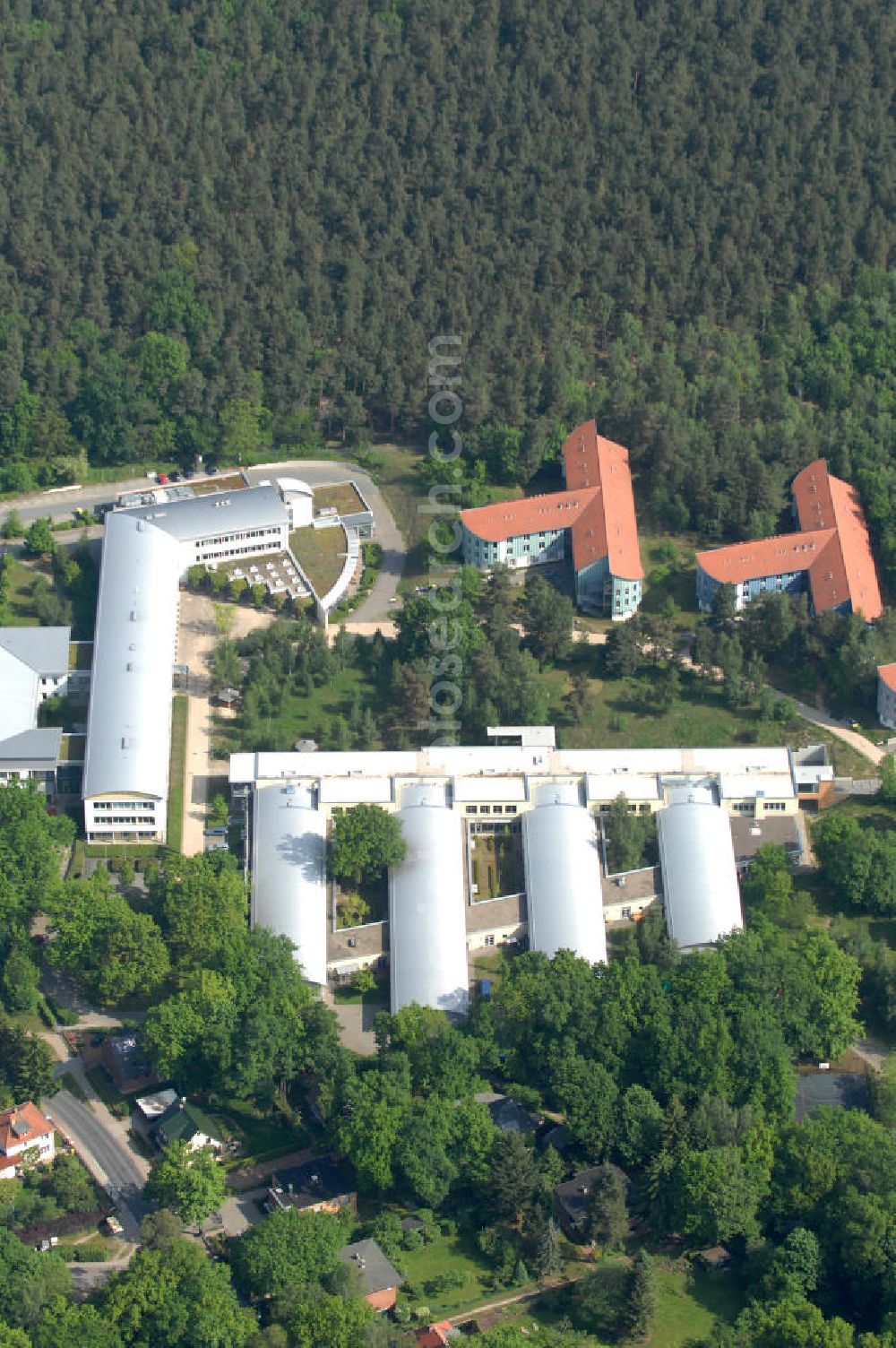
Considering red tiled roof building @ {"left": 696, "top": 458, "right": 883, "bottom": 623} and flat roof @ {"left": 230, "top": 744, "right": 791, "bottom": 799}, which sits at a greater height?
red tiled roof building @ {"left": 696, "top": 458, "right": 883, "bottom": 623}

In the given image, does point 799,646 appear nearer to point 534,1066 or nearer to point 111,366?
point 534,1066

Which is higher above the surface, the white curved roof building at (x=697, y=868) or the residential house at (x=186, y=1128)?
the white curved roof building at (x=697, y=868)

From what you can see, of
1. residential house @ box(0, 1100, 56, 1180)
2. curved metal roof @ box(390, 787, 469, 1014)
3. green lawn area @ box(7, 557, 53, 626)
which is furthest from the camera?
green lawn area @ box(7, 557, 53, 626)

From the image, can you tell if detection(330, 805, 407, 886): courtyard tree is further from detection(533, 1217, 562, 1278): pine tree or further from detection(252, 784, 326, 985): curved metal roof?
detection(533, 1217, 562, 1278): pine tree

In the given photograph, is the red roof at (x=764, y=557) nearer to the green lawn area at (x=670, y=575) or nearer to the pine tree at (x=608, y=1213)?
the green lawn area at (x=670, y=575)

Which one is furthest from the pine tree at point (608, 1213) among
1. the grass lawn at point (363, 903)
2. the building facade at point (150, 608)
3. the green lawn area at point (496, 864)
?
the building facade at point (150, 608)

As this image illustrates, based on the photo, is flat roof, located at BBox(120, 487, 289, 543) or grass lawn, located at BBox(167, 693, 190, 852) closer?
grass lawn, located at BBox(167, 693, 190, 852)

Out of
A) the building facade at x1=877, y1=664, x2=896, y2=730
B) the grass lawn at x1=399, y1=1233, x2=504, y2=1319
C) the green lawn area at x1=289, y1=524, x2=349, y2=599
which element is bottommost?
the grass lawn at x1=399, y1=1233, x2=504, y2=1319

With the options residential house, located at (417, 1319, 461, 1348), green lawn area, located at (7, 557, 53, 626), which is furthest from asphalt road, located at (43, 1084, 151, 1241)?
green lawn area, located at (7, 557, 53, 626)
